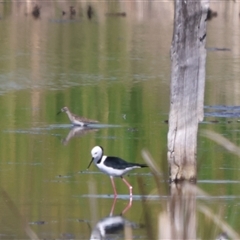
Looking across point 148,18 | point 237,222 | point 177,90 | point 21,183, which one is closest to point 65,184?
point 21,183

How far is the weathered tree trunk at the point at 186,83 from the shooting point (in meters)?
9.00

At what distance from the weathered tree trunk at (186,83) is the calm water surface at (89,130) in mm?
456

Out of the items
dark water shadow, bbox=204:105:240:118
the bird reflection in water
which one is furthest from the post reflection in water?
dark water shadow, bbox=204:105:240:118

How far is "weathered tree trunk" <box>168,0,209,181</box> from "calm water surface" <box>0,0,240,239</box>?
1.50 feet

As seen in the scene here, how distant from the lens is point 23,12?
56.8 metres

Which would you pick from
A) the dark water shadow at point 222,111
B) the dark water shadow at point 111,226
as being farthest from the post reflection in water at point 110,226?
the dark water shadow at point 222,111

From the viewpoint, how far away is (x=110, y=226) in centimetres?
807

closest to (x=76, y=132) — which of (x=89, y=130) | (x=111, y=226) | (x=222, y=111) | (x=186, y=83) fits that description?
(x=89, y=130)

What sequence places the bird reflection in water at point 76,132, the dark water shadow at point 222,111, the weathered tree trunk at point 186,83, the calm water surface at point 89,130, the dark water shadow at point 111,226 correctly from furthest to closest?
1. the dark water shadow at point 222,111
2. the bird reflection in water at point 76,132
3. the weathered tree trunk at point 186,83
4. the calm water surface at point 89,130
5. the dark water shadow at point 111,226

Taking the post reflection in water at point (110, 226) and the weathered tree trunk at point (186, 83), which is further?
the weathered tree trunk at point (186, 83)

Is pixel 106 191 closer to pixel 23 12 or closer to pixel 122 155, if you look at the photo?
pixel 122 155

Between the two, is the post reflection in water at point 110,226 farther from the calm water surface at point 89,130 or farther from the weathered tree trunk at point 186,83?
the weathered tree trunk at point 186,83

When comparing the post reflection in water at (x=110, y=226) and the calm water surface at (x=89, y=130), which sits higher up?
the post reflection in water at (x=110, y=226)

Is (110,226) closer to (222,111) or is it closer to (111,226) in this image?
(111,226)
